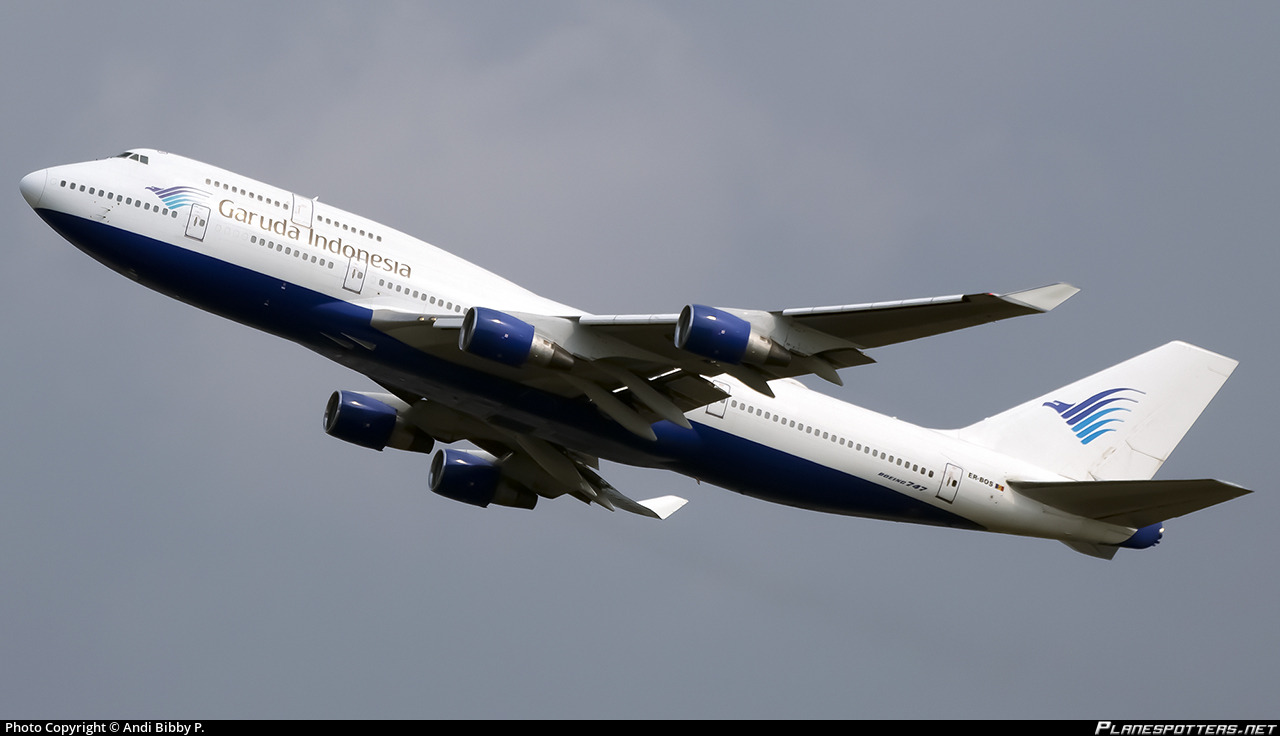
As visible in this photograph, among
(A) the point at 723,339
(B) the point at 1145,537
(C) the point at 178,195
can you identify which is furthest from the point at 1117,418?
(C) the point at 178,195

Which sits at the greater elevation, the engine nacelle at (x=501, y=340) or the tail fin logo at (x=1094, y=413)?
the tail fin logo at (x=1094, y=413)

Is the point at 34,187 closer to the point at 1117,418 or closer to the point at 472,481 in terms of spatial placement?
the point at 472,481

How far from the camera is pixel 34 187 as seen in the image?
109 feet

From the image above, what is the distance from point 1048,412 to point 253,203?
23.7 metres

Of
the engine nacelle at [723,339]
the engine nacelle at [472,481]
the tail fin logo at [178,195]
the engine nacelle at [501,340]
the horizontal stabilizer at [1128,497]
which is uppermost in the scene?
the tail fin logo at [178,195]

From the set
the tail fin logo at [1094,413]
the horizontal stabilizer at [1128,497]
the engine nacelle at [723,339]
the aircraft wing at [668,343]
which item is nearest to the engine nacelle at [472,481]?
the aircraft wing at [668,343]

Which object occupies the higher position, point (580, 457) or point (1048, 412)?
point (1048, 412)

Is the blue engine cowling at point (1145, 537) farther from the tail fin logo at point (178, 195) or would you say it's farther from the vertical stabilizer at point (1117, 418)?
the tail fin logo at point (178, 195)

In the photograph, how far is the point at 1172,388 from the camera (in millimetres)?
43031

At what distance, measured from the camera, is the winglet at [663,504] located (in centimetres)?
4306

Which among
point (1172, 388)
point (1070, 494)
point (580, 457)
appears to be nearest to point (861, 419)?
point (1070, 494)

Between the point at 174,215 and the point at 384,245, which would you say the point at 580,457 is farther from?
the point at 174,215

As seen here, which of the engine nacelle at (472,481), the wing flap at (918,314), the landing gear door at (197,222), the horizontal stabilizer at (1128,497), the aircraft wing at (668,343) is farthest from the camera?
the engine nacelle at (472,481)

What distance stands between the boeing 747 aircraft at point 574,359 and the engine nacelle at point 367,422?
0.06 m
